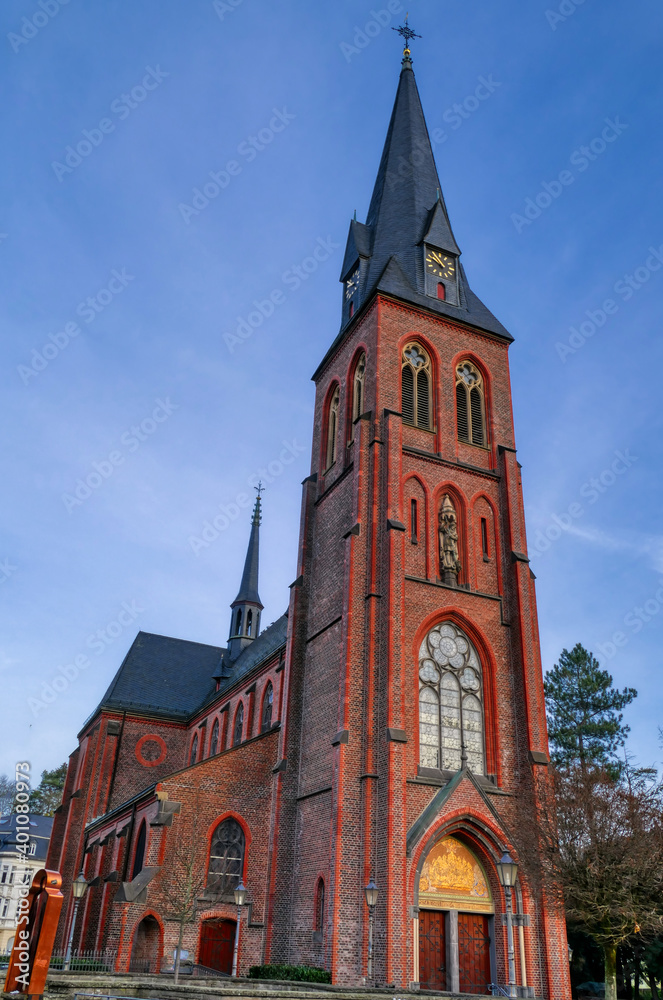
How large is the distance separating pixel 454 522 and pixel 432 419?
4113 millimetres

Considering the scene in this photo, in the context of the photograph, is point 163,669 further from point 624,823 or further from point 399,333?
point 624,823

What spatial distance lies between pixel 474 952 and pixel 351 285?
81.9 ft

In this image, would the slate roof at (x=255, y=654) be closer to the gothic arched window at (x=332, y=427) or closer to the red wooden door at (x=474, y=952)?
the gothic arched window at (x=332, y=427)

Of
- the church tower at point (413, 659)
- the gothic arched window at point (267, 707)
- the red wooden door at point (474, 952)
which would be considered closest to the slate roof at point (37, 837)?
the gothic arched window at point (267, 707)

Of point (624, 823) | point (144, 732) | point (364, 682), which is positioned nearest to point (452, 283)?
point (364, 682)

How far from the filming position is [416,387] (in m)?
29.2

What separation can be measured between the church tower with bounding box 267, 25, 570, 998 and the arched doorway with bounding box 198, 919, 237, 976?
1.74 m

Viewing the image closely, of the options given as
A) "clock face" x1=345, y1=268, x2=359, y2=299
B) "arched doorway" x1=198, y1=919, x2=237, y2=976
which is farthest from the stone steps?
"clock face" x1=345, y1=268, x2=359, y2=299

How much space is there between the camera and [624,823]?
67.8ft

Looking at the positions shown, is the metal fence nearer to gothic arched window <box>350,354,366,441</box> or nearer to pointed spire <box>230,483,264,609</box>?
gothic arched window <box>350,354,366,441</box>

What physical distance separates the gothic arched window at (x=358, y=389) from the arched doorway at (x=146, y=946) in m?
17.3

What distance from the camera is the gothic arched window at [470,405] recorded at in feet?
97.6

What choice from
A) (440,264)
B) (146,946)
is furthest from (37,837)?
(440,264)

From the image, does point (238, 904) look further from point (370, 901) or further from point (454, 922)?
point (454, 922)
